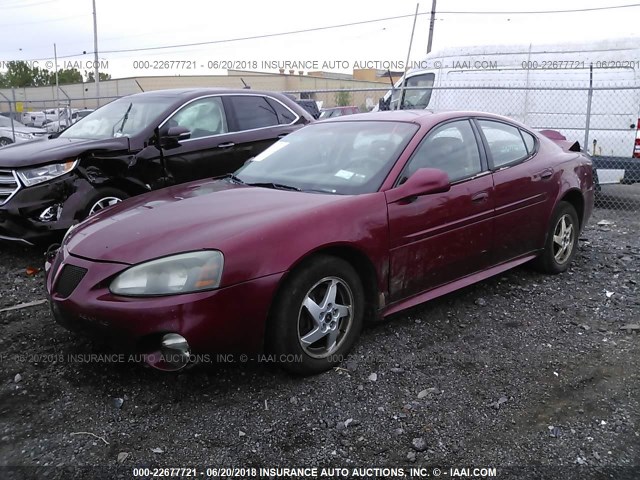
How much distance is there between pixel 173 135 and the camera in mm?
5758

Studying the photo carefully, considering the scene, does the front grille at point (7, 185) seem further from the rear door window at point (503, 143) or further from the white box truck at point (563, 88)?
the white box truck at point (563, 88)

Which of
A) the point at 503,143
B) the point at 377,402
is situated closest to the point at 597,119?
the point at 503,143

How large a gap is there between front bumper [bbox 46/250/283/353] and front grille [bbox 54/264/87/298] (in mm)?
29

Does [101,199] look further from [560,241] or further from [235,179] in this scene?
[560,241]

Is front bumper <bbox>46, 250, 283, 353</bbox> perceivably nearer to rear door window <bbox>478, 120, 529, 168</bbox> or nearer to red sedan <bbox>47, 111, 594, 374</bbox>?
red sedan <bbox>47, 111, 594, 374</bbox>

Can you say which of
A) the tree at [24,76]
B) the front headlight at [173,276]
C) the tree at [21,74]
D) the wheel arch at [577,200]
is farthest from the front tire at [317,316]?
the tree at [21,74]

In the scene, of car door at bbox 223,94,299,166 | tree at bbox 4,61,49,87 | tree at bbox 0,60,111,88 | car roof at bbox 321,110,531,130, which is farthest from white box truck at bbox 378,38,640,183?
tree at bbox 4,61,49,87

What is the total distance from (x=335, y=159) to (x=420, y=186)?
0.69 m

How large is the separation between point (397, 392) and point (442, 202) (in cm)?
133

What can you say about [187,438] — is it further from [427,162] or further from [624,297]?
[624,297]

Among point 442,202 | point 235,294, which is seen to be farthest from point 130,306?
point 442,202

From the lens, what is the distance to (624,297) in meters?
4.68

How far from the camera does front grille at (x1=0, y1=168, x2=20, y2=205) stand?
520 cm

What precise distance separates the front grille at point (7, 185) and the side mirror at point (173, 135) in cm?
139
